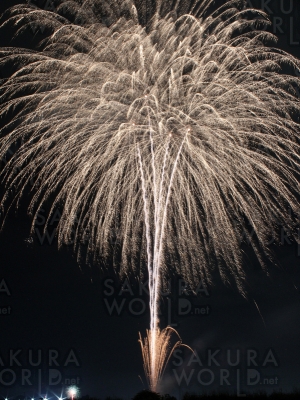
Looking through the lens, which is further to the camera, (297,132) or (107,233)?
(107,233)

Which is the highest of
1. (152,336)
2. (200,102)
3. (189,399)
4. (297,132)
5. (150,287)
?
(200,102)

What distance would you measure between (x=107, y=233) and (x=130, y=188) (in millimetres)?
1780

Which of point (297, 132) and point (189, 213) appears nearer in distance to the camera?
point (297, 132)

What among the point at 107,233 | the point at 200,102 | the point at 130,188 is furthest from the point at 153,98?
the point at 107,233

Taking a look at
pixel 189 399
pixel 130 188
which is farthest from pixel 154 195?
pixel 189 399

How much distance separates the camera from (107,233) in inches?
952

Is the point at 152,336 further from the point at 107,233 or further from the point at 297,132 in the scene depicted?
the point at 297,132

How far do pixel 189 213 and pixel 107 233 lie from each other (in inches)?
114

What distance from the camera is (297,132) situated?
22.7 meters

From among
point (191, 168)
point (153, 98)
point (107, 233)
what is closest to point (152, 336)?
point (107, 233)

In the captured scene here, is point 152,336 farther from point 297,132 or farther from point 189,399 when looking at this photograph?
point 297,132

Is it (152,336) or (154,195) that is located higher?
(154,195)

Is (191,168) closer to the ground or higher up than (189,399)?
higher up

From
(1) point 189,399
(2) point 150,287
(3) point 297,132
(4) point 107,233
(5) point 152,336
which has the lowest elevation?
(1) point 189,399
